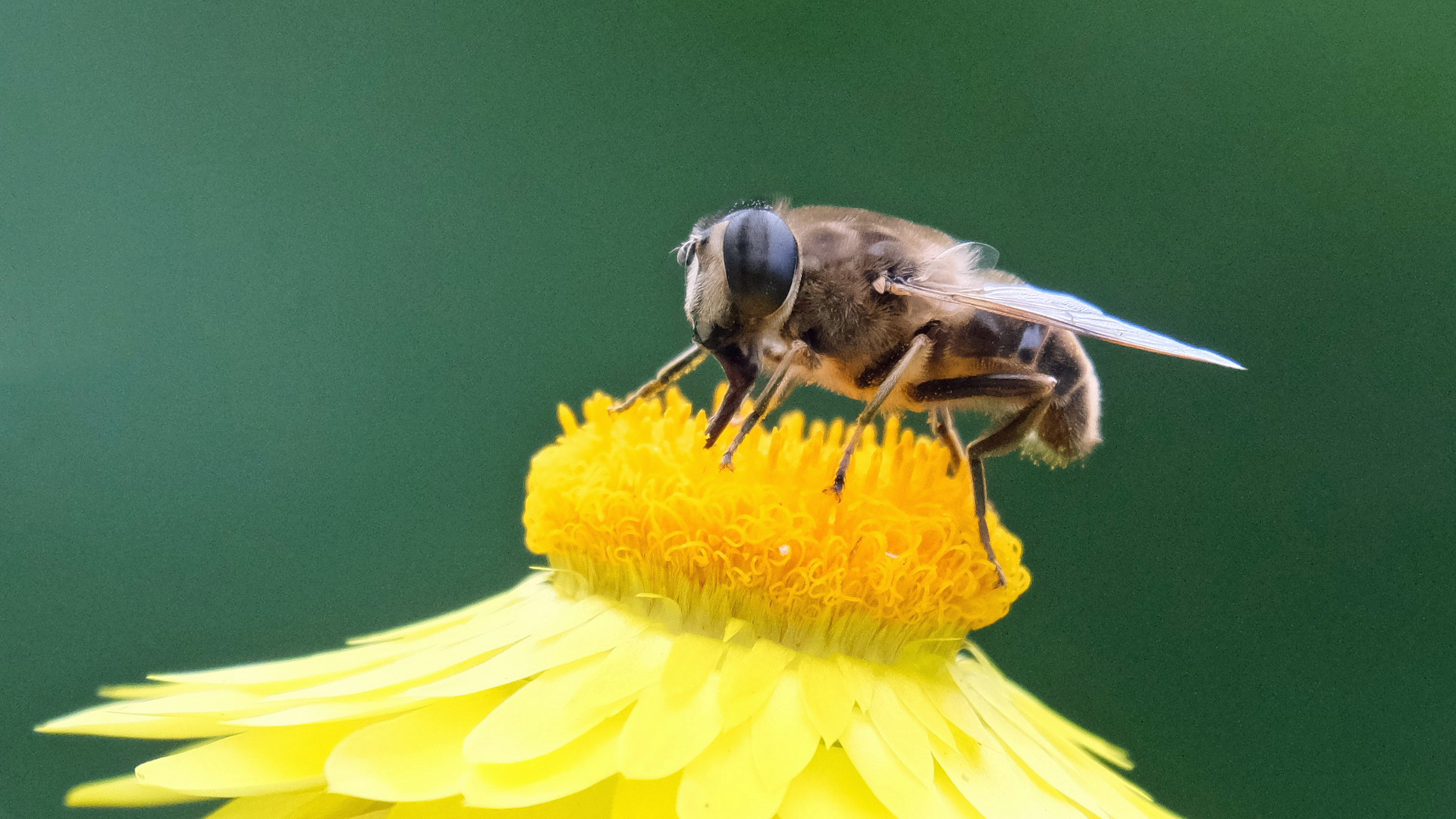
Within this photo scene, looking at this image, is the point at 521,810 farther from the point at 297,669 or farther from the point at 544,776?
the point at 297,669

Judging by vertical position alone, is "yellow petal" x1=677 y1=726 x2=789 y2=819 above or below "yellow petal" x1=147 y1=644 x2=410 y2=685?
below

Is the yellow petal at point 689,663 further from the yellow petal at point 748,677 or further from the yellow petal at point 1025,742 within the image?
the yellow petal at point 1025,742

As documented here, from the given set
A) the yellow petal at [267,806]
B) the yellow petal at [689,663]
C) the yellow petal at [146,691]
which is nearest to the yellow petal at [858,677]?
the yellow petal at [689,663]

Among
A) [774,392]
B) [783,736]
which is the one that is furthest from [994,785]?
[774,392]

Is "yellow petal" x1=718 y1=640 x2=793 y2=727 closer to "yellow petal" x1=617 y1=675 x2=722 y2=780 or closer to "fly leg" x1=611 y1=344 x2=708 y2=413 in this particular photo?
"yellow petal" x1=617 y1=675 x2=722 y2=780

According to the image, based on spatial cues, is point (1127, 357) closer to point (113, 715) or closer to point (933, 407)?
point (933, 407)

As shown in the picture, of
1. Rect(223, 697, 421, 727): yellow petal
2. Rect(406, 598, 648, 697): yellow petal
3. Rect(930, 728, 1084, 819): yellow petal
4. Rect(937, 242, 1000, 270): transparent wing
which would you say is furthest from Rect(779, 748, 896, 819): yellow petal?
Rect(937, 242, 1000, 270): transparent wing
